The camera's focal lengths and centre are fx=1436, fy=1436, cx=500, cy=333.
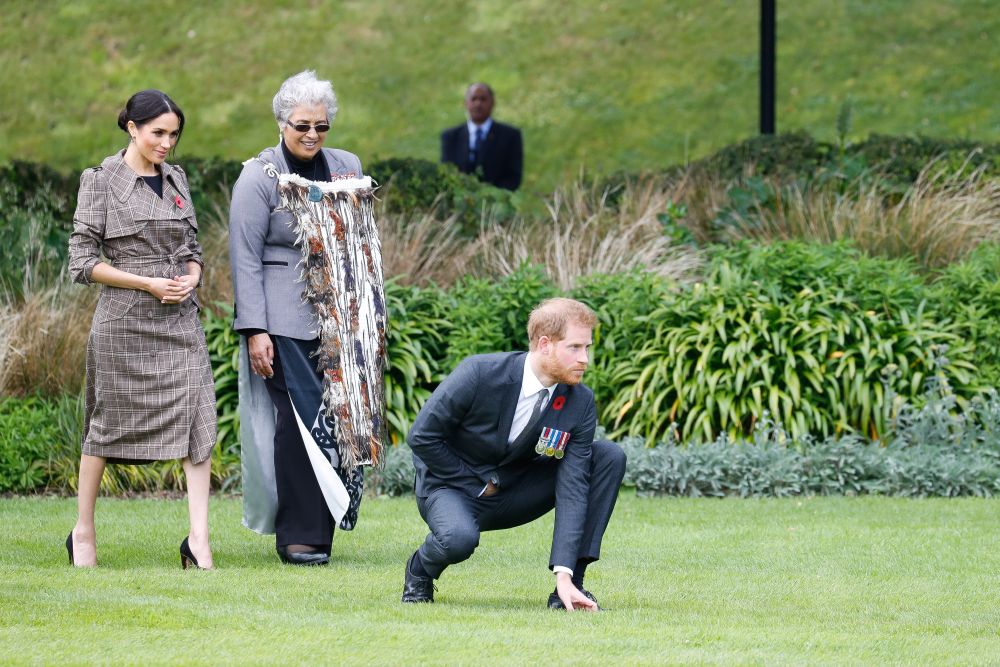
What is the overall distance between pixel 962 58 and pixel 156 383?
1955cm

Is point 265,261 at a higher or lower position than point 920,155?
lower

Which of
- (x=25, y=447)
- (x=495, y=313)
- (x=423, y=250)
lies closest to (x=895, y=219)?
(x=495, y=313)

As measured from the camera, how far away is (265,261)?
5.79 metres

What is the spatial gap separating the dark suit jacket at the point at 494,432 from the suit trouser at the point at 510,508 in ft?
0.20

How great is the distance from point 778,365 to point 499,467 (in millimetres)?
3984

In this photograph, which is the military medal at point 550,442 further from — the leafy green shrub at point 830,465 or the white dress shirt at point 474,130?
the white dress shirt at point 474,130

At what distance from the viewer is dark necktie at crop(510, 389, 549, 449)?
4.66 m

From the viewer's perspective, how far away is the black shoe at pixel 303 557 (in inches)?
226

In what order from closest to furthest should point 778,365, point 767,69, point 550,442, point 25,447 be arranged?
1. point 550,442
2. point 25,447
3. point 778,365
4. point 767,69

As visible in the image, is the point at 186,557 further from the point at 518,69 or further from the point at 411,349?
the point at 518,69

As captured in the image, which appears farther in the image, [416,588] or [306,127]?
[306,127]

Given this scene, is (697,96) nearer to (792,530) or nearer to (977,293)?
(977,293)

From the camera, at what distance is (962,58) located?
2256 centimetres

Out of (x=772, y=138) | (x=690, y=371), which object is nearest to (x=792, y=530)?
(x=690, y=371)
